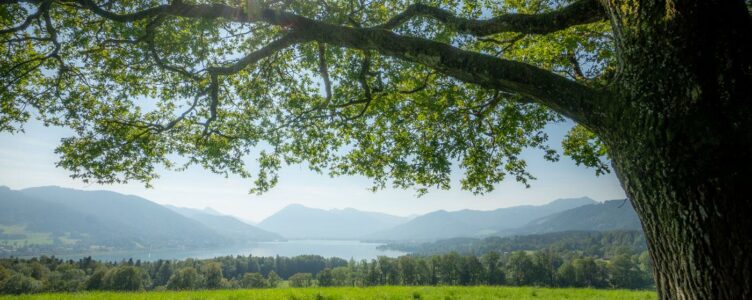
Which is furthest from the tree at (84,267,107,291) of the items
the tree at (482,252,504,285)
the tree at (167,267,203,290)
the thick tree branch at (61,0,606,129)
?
the tree at (482,252,504,285)

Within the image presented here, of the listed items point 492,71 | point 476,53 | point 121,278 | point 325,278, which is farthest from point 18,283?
point 492,71

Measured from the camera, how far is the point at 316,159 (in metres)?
11.2

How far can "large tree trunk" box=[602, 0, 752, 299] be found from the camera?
91.5 inches

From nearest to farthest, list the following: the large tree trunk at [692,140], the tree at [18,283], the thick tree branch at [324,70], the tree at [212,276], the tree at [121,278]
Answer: the large tree trunk at [692,140]
the thick tree branch at [324,70]
the tree at [18,283]
the tree at [121,278]
the tree at [212,276]

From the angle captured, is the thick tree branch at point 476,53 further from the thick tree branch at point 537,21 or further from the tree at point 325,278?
the tree at point 325,278

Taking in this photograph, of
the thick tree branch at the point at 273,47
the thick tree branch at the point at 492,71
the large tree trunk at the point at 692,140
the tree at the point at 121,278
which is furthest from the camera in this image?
the tree at the point at 121,278

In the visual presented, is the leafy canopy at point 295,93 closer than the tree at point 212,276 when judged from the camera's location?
Yes

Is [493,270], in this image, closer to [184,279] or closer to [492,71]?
[184,279]

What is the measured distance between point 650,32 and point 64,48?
485 inches

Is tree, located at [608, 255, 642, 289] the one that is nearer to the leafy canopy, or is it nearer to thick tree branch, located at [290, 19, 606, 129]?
the leafy canopy

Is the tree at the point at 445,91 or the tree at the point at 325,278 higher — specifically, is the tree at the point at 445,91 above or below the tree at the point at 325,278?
above

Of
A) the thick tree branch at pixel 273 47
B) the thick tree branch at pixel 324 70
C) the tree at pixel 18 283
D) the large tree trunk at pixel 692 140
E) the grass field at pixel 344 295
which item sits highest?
the thick tree branch at pixel 324 70

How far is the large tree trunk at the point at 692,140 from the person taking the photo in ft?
7.63

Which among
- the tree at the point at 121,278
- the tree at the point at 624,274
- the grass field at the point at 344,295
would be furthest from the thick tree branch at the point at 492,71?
the tree at the point at 624,274
